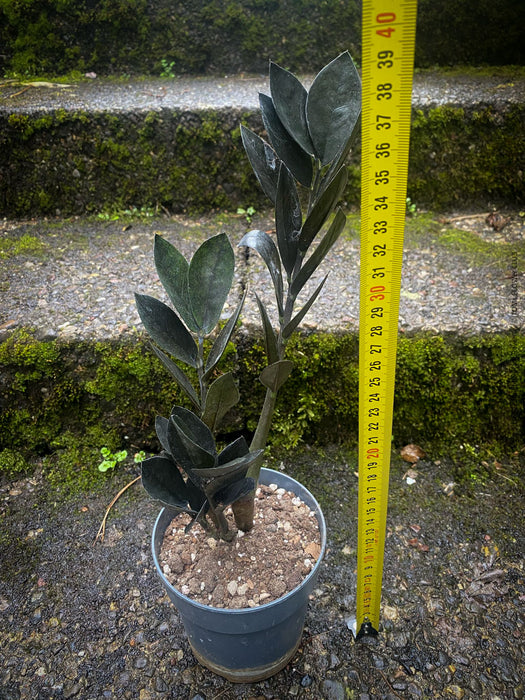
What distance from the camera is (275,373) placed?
836 millimetres

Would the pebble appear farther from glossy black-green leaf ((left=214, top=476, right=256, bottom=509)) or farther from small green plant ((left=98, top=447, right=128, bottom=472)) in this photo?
small green plant ((left=98, top=447, right=128, bottom=472))

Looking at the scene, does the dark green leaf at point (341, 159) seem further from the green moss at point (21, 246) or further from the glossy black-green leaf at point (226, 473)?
the green moss at point (21, 246)

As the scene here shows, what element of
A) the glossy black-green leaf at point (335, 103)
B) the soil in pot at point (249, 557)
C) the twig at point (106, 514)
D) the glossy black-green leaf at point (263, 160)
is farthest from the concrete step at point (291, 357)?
the glossy black-green leaf at point (335, 103)

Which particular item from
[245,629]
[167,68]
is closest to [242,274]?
[245,629]

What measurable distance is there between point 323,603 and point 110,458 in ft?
2.36

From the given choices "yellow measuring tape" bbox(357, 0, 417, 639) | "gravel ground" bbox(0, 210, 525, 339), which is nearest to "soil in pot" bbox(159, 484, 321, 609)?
"yellow measuring tape" bbox(357, 0, 417, 639)

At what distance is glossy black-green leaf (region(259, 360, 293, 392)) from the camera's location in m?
0.82

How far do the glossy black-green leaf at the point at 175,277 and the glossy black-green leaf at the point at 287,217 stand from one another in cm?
17

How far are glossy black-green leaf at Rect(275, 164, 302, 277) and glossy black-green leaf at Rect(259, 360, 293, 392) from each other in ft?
0.52

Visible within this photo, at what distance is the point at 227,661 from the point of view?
3.45 ft

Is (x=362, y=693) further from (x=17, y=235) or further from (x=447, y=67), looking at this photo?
(x=447, y=67)

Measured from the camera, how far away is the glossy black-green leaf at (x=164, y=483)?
86cm

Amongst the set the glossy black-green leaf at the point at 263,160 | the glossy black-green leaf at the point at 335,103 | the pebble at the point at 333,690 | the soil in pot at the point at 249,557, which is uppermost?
the glossy black-green leaf at the point at 335,103

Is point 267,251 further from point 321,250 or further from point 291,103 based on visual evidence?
point 291,103
